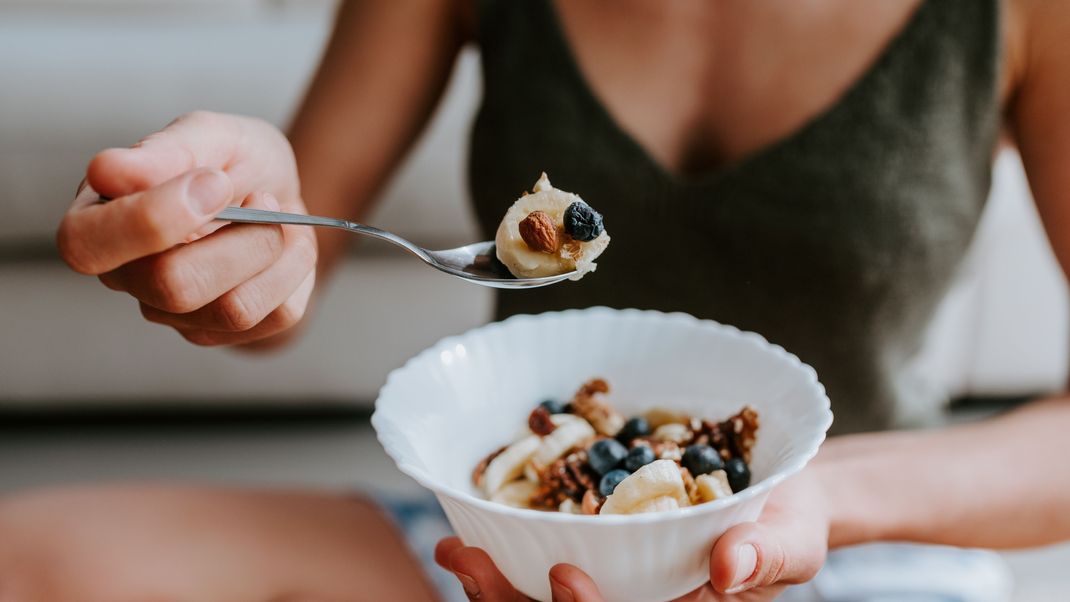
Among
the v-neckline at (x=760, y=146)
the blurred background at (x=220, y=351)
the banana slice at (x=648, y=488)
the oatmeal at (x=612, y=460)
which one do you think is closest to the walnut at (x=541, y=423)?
the oatmeal at (x=612, y=460)

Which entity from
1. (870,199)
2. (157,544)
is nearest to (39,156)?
(157,544)

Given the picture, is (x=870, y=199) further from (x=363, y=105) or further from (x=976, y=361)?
(x=976, y=361)

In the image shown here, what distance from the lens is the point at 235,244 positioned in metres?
0.50

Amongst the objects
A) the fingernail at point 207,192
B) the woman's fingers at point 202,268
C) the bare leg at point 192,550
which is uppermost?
the fingernail at point 207,192

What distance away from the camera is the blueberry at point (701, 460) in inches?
20.8

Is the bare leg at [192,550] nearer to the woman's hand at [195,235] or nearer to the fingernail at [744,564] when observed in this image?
the woman's hand at [195,235]

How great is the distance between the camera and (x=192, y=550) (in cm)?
71

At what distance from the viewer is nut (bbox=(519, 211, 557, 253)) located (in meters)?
0.56

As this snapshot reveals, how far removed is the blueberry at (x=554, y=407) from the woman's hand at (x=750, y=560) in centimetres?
11

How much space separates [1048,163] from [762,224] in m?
0.24

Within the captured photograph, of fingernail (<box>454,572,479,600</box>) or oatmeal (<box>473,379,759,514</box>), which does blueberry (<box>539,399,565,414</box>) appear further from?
fingernail (<box>454,572,479,600</box>)

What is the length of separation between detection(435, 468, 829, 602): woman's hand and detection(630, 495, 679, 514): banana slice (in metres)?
0.03

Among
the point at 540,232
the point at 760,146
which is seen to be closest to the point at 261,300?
the point at 540,232

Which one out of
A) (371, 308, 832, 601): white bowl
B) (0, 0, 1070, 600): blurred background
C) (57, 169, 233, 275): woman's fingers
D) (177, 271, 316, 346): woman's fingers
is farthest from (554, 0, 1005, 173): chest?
(0, 0, 1070, 600): blurred background
